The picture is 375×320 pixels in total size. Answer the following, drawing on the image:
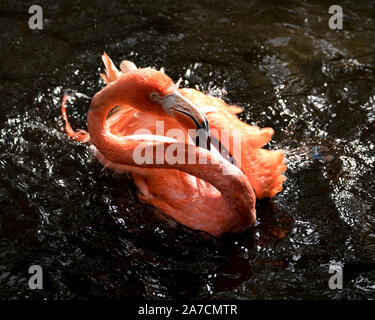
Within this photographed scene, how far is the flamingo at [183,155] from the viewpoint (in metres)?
3.31

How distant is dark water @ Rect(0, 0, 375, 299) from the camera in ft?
11.2

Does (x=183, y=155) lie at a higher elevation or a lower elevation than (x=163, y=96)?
lower

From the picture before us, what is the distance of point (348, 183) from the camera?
4105 millimetres

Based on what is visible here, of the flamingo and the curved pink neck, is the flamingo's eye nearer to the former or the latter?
the flamingo

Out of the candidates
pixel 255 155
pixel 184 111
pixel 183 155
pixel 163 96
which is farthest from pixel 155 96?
pixel 255 155

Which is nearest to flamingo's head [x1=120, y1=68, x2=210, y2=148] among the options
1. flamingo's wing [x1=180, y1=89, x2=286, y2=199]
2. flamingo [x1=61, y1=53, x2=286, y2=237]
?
flamingo [x1=61, y1=53, x2=286, y2=237]

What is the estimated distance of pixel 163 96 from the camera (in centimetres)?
330

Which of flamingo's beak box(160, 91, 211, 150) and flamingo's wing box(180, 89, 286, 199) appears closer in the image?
flamingo's beak box(160, 91, 211, 150)

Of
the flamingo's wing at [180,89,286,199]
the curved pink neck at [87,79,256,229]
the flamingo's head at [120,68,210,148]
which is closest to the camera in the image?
the flamingo's head at [120,68,210,148]

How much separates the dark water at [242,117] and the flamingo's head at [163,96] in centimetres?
83

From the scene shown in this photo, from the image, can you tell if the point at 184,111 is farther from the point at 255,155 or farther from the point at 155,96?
the point at 255,155

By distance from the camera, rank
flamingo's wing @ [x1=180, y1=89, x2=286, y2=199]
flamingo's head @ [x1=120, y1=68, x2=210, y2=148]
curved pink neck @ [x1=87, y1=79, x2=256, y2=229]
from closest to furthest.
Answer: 1. flamingo's head @ [x1=120, y1=68, x2=210, y2=148]
2. curved pink neck @ [x1=87, y1=79, x2=256, y2=229]
3. flamingo's wing @ [x1=180, y1=89, x2=286, y2=199]

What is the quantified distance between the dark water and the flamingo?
0.56ft

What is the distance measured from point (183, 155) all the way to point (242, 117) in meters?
1.58
